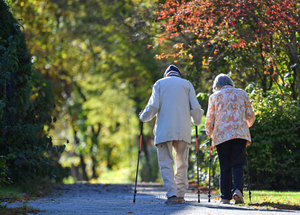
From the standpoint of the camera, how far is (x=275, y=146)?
31.1 ft

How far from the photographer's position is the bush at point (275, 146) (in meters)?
9.27

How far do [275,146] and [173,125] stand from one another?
3.48 meters

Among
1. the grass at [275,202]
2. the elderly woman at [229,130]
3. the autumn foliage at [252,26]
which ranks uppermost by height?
the autumn foliage at [252,26]

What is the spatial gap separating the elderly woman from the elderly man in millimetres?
329

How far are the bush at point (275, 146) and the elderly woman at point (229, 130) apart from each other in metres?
2.35

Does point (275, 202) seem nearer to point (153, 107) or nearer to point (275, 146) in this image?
point (153, 107)

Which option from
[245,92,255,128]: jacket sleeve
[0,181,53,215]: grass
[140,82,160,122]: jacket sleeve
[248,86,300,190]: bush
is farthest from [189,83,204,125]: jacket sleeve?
[0,181,53,215]: grass

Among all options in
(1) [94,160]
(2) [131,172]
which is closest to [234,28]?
(2) [131,172]

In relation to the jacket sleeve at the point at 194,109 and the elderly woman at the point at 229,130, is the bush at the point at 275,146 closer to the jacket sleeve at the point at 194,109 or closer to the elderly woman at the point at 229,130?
the elderly woman at the point at 229,130

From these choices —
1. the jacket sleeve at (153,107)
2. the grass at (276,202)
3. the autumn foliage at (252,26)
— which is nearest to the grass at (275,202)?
the grass at (276,202)

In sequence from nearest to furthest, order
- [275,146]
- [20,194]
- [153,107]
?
[153,107] < [20,194] < [275,146]

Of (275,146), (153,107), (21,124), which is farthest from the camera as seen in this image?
(275,146)

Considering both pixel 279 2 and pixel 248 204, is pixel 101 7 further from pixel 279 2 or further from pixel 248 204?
pixel 248 204

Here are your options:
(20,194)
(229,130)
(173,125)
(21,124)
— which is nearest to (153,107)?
(173,125)
